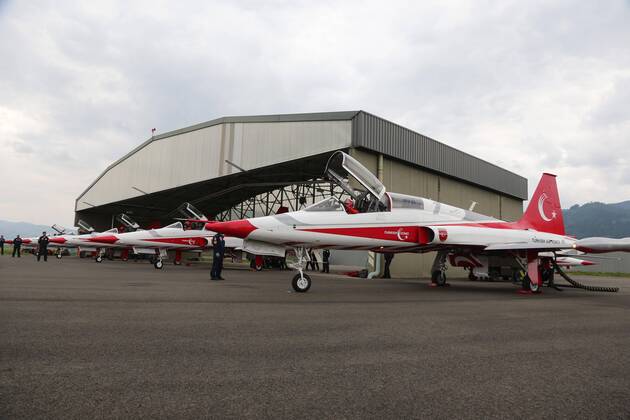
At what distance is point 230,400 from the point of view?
2.24m

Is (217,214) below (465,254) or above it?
above

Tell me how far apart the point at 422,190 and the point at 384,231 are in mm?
13685

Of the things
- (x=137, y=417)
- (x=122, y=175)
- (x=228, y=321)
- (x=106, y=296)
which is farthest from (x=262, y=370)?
(x=122, y=175)

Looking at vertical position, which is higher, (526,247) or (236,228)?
(236,228)

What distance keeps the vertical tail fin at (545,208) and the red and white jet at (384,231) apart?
59 cm

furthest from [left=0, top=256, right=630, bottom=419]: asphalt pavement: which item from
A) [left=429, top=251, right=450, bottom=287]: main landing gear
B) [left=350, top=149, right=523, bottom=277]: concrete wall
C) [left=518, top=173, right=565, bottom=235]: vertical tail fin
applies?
[left=350, top=149, right=523, bottom=277]: concrete wall

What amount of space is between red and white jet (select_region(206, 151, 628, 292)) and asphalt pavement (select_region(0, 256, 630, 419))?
289 centimetres

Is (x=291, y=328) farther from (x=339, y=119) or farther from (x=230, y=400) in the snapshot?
(x=339, y=119)

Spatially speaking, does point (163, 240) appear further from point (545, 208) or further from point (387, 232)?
point (545, 208)

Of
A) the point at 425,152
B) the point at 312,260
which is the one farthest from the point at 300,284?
the point at 425,152

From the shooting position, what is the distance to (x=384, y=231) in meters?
9.59

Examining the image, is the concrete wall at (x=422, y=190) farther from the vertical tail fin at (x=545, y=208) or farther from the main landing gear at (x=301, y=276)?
the main landing gear at (x=301, y=276)

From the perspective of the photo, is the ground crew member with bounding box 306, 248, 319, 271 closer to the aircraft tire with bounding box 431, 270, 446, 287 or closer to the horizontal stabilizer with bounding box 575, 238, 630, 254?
the aircraft tire with bounding box 431, 270, 446, 287

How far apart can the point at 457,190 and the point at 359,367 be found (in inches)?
935
